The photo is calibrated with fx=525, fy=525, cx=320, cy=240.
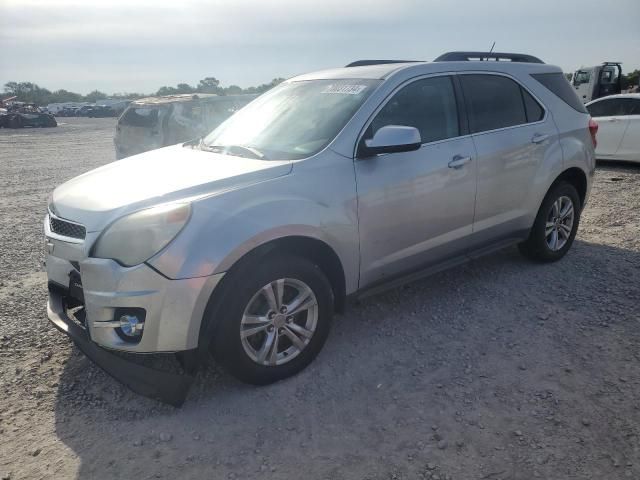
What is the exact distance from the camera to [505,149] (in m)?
4.16

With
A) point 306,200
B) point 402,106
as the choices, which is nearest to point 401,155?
point 402,106

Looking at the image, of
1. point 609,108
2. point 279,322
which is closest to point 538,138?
point 279,322

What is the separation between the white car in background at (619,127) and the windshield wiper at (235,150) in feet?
29.5

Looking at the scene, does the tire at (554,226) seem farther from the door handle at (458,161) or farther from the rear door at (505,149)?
the door handle at (458,161)

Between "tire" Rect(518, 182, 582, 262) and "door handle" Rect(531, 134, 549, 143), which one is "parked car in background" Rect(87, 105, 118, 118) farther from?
"door handle" Rect(531, 134, 549, 143)

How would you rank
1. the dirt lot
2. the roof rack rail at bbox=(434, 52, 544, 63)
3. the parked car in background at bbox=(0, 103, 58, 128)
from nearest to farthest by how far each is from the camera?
the dirt lot → the roof rack rail at bbox=(434, 52, 544, 63) → the parked car in background at bbox=(0, 103, 58, 128)

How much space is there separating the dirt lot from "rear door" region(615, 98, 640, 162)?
6.58 meters

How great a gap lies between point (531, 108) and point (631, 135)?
6738mm

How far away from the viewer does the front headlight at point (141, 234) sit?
2637mm

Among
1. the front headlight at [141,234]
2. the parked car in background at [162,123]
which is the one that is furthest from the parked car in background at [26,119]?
the front headlight at [141,234]

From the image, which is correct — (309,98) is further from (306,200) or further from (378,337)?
(378,337)

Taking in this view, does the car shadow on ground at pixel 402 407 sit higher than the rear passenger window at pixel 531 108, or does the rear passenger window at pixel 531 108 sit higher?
the rear passenger window at pixel 531 108

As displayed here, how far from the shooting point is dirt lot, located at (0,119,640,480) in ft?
8.23

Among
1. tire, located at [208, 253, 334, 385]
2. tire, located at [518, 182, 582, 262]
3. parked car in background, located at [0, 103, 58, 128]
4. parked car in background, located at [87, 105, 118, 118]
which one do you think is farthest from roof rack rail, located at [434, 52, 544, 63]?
parked car in background, located at [87, 105, 118, 118]
